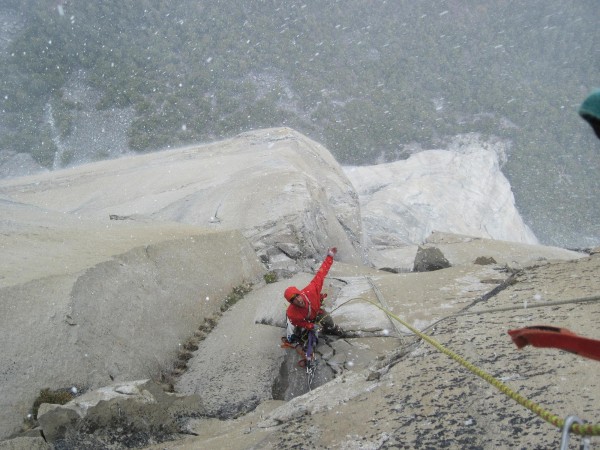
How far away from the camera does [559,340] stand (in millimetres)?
1621

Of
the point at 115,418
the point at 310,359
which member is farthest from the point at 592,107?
the point at 310,359

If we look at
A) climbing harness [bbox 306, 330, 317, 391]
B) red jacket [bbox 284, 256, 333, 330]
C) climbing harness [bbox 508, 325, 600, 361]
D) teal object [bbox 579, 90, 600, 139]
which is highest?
teal object [bbox 579, 90, 600, 139]

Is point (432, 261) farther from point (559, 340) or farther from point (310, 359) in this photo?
point (559, 340)

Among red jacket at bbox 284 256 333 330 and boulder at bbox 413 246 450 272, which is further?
boulder at bbox 413 246 450 272

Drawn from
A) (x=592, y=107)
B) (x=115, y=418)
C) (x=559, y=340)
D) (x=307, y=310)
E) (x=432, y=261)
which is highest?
(x=592, y=107)

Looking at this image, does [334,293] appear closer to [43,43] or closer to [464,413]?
[464,413]

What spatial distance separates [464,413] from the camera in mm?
2666

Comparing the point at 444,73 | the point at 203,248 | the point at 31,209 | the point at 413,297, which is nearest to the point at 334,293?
the point at 413,297

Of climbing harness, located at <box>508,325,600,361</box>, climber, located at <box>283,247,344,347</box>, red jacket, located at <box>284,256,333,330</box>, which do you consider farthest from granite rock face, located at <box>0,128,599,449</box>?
climbing harness, located at <box>508,325,600,361</box>

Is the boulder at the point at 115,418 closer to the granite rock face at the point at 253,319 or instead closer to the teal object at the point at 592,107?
the granite rock face at the point at 253,319

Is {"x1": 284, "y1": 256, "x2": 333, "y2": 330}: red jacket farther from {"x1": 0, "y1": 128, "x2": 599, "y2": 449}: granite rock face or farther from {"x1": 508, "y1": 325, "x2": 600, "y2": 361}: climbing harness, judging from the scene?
{"x1": 508, "y1": 325, "x2": 600, "y2": 361}: climbing harness

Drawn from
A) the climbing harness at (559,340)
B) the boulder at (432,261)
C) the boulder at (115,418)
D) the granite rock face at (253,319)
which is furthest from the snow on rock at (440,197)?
the climbing harness at (559,340)

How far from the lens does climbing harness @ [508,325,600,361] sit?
1.60m

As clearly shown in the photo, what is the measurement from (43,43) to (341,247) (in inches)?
1702
